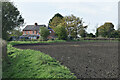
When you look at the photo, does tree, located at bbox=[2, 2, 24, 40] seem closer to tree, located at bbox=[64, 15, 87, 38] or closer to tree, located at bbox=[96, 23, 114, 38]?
tree, located at bbox=[64, 15, 87, 38]

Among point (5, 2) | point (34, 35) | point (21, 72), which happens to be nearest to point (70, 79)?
point (21, 72)

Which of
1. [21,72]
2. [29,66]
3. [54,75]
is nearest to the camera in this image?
[54,75]

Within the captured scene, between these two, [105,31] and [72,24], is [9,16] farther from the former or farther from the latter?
[105,31]

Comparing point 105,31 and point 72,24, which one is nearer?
point 72,24

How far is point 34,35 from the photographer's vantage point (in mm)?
66812

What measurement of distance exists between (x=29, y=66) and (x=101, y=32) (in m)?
66.1

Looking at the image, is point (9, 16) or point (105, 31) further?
point (105, 31)

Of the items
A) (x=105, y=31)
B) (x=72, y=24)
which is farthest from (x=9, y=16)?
(x=105, y=31)

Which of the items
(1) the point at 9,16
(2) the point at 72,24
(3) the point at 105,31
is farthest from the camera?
(3) the point at 105,31

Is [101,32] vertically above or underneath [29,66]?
above

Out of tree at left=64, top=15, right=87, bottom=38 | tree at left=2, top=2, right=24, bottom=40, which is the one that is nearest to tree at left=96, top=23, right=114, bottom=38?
tree at left=64, top=15, right=87, bottom=38

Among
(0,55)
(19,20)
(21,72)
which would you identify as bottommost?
(21,72)

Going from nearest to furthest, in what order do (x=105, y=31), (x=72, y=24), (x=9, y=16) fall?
(x=9, y=16) < (x=72, y=24) < (x=105, y=31)

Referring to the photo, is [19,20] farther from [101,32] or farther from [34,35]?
[101,32]
